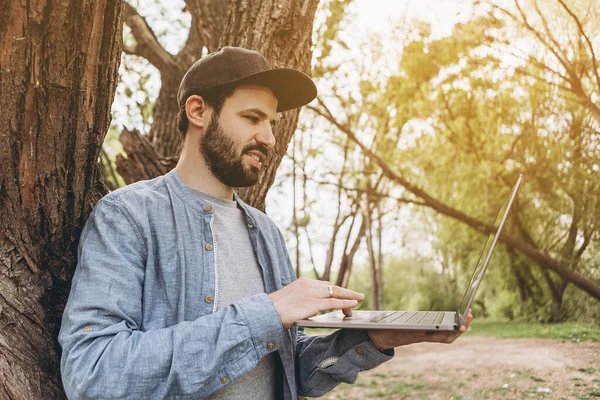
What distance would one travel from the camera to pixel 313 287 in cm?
153

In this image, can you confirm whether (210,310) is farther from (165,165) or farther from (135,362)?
(165,165)

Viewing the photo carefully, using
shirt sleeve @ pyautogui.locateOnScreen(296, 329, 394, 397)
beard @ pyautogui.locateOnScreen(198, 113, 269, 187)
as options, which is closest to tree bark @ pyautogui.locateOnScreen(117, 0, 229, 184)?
beard @ pyautogui.locateOnScreen(198, 113, 269, 187)

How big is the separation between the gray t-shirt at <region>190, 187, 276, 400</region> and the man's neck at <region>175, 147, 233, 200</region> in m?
0.03

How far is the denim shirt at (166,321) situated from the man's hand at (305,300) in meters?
0.03

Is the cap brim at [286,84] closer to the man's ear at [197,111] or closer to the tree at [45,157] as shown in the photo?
the man's ear at [197,111]

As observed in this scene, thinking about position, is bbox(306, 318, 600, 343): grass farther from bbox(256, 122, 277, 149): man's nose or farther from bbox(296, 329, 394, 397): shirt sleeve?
bbox(256, 122, 277, 149): man's nose

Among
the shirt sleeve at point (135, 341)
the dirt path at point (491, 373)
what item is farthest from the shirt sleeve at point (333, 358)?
the dirt path at point (491, 373)

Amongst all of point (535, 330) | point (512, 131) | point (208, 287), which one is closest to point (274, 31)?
point (208, 287)

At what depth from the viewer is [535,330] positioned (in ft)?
26.6

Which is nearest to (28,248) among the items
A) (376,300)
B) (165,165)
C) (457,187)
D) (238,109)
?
(238,109)

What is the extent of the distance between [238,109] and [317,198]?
13.3 metres

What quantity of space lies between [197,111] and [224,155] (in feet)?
0.73

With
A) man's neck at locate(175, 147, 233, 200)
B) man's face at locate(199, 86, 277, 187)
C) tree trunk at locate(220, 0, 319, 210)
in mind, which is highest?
tree trunk at locate(220, 0, 319, 210)

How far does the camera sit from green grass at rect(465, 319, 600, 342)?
5.22 m
